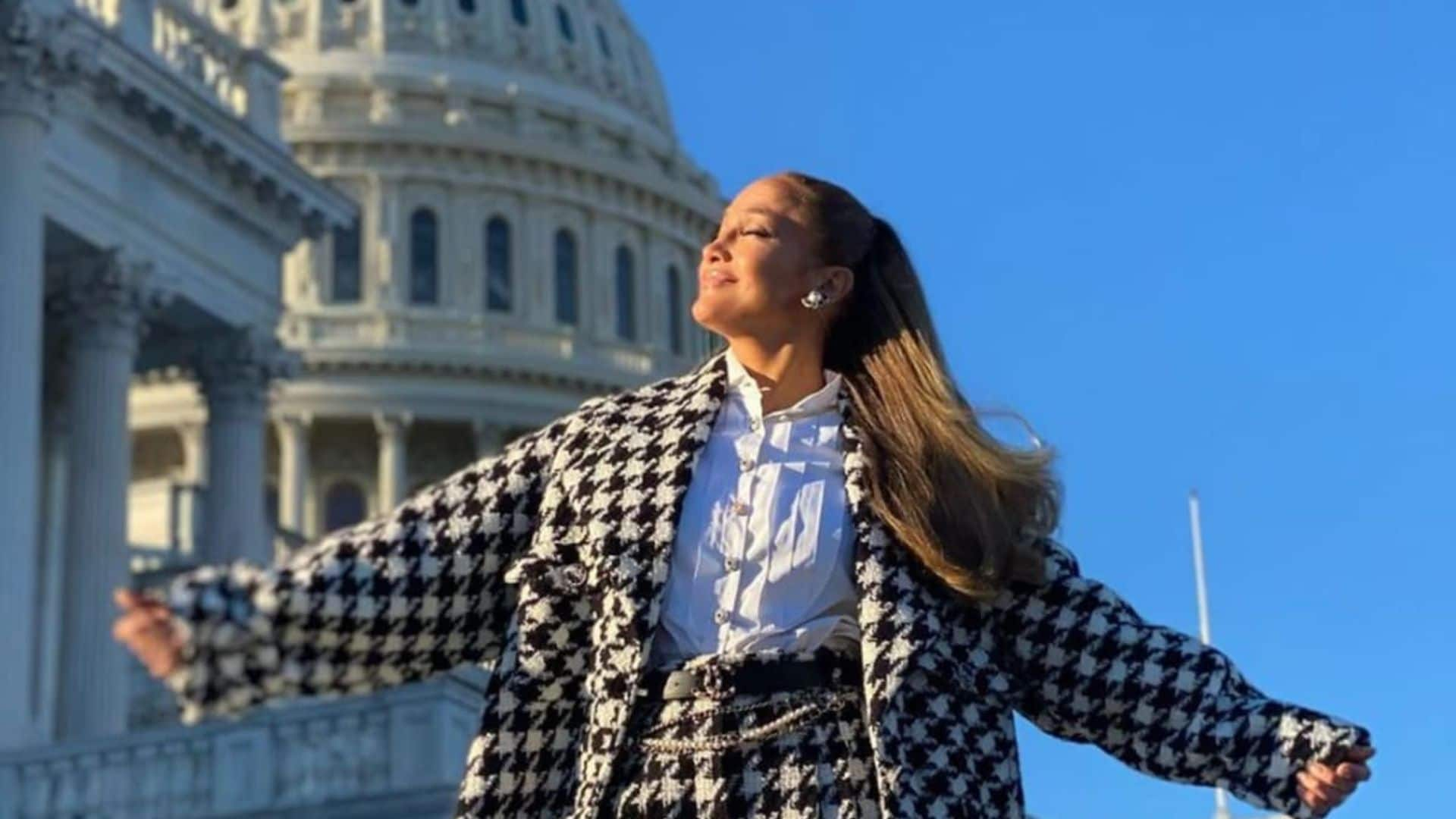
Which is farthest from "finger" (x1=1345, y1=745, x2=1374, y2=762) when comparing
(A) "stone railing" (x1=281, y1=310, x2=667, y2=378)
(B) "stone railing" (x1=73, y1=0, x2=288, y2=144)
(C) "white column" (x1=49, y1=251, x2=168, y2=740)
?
(A) "stone railing" (x1=281, y1=310, x2=667, y2=378)

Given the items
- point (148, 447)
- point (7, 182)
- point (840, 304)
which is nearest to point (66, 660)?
point (7, 182)

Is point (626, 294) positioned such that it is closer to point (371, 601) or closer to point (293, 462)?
point (293, 462)

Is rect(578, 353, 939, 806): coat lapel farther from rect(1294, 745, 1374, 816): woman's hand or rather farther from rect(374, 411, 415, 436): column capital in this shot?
rect(374, 411, 415, 436): column capital

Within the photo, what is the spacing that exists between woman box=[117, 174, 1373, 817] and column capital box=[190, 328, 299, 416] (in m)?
34.1

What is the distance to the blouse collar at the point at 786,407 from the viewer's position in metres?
5.00

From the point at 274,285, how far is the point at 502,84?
1658 inches

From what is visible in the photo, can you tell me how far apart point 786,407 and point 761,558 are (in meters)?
0.37

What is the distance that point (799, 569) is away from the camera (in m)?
4.75

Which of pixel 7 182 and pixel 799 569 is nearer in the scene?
pixel 799 569

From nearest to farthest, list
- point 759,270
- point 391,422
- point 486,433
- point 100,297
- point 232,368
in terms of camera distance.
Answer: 1. point 759,270
2. point 100,297
3. point 232,368
4. point 391,422
5. point 486,433

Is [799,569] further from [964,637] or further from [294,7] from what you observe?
[294,7]

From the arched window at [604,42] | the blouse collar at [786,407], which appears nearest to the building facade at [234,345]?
the arched window at [604,42]

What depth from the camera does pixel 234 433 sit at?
3875cm

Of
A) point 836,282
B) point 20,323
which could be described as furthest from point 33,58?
point 836,282
